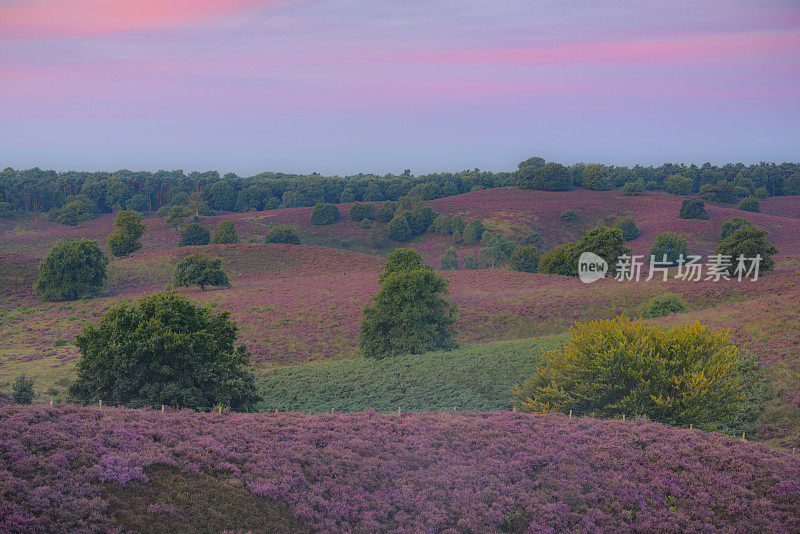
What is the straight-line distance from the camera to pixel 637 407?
71.8 ft

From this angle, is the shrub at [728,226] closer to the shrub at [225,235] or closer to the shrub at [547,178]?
the shrub at [547,178]

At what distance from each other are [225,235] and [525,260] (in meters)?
52.8

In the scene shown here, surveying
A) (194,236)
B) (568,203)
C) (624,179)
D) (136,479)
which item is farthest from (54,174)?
(136,479)

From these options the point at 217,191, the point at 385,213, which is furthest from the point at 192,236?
the point at 217,191

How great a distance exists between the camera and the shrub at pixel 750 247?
57.4 meters

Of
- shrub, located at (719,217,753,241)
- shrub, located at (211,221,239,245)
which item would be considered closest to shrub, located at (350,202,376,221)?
shrub, located at (211,221,239,245)

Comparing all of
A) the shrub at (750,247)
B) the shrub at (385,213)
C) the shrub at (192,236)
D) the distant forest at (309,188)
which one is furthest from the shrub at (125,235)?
the shrub at (750,247)

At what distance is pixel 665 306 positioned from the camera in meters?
48.6

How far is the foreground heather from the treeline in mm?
119373

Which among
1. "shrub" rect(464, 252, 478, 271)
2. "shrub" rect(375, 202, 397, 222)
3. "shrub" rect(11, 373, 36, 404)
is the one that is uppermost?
"shrub" rect(375, 202, 397, 222)

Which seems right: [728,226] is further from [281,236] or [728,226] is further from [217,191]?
[217,191]

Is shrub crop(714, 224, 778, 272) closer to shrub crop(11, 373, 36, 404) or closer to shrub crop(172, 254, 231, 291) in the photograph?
shrub crop(172, 254, 231, 291)

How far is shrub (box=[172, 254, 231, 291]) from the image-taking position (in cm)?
6412

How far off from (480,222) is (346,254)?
120 ft
